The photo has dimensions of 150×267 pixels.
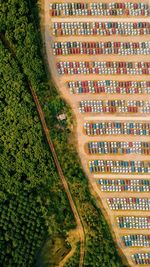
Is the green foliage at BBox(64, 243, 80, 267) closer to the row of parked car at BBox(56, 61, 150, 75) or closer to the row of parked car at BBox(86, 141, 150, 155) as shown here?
the row of parked car at BBox(86, 141, 150, 155)

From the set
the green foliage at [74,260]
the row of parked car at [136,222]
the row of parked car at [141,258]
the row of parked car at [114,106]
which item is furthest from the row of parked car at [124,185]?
the row of parked car at [114,106]

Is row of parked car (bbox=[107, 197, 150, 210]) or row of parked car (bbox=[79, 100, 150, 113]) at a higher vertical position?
row of parked car (bbox=[79, 100, 150, 113])

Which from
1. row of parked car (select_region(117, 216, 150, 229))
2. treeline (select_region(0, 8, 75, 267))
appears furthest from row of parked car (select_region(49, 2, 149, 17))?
row of parked car (select_region(117, 216, 150, 229))

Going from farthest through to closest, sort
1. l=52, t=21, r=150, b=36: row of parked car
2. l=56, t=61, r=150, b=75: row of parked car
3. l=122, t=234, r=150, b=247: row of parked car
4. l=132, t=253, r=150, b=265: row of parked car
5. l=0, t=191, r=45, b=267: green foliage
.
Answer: l=52, t=21, r=150, b=36: row of parked car < l=56, t=61, r=150, b=75: row of parked car < l=122, t=234, r=150, b=247: row of parked car < l=132, t=253, r=150, b=265: row of parked car < l=0, t=191, r=45, b=267: green foliage

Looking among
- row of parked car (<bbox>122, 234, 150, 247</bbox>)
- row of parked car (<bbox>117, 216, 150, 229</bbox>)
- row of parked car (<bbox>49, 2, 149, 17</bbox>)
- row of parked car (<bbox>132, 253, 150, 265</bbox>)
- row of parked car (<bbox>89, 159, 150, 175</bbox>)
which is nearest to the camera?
row of parked car (<bbox>132, 253, 150, 265</bbox>)

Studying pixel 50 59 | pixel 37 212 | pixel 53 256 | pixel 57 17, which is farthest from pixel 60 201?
pixel 57 17

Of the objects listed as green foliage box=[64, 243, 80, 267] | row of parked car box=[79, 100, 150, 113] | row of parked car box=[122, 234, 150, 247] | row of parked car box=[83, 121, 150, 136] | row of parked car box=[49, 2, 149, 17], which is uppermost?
row of parked car box=[49, 2, 149, 17]

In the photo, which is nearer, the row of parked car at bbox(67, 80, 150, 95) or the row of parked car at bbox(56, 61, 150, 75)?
the row of parked car at bbox(67, 80, 150, 95)

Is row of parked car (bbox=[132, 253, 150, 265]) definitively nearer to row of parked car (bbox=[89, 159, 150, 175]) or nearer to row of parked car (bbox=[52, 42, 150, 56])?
row of parked car (bbox=[89, 159, 150, 175])
